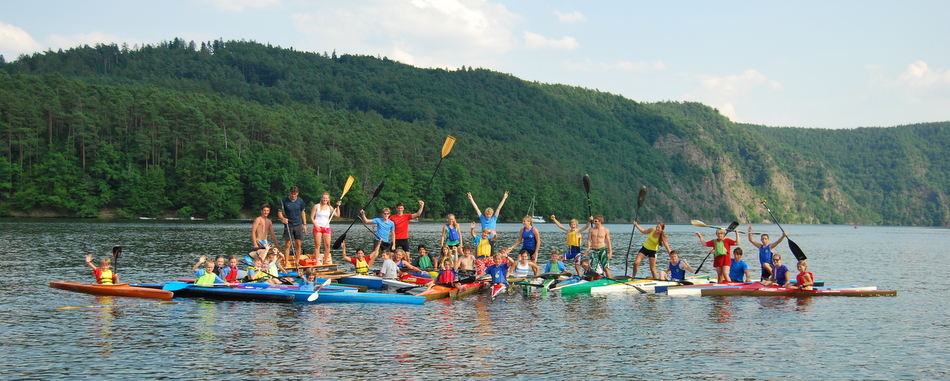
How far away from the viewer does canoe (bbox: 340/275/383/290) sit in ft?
73.9

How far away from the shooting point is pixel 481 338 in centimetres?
1567

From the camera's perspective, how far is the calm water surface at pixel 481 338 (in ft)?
42.5

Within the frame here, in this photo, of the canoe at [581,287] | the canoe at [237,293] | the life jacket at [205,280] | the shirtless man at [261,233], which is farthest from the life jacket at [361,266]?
the canoe at [581,287]

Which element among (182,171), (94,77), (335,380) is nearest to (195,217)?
(182,171)

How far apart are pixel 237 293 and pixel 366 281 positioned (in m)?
3.91

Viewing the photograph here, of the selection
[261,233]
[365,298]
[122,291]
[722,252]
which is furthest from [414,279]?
[722,252]

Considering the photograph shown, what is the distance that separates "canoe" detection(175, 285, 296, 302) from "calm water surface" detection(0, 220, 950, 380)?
0.43 metres

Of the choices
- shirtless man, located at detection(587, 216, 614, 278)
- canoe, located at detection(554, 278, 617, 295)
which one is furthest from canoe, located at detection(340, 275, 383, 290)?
shirtless man, located at detection(587, 216, 614, 278)

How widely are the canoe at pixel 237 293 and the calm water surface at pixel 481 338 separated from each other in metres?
0.43

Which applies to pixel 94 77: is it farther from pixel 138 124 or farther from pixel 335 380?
pixel 335 380

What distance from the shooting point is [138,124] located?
323 ft

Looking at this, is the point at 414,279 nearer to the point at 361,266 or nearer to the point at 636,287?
the point at 361,266

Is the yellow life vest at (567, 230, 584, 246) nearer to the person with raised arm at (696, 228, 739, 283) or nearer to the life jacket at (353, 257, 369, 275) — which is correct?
the person with raised arm at (696, 228, 739, 283)

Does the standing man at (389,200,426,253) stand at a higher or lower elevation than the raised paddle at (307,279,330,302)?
higher
